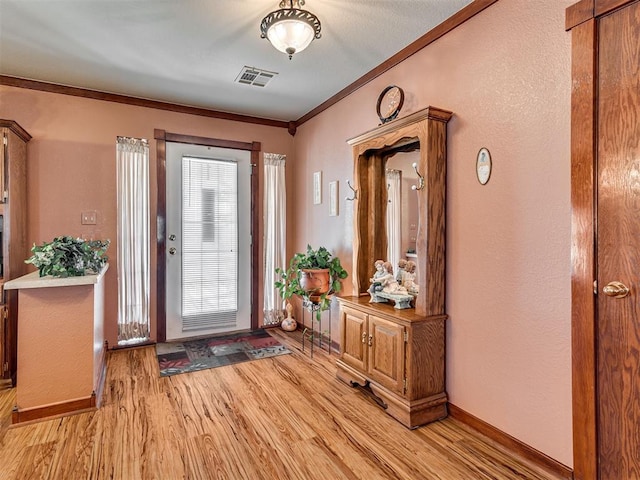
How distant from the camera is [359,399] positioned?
2.66m

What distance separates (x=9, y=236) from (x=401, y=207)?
10.4 feet

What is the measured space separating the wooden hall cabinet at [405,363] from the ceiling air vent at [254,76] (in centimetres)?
223

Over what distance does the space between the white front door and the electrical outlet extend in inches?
27.3

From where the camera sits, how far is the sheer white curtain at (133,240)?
3717mm

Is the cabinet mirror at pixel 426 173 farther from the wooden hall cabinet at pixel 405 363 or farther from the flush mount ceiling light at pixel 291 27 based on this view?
the flush mount ceiling light at pixel 291 27

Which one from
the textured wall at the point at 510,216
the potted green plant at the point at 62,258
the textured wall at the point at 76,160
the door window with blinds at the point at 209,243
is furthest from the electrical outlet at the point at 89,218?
the textured wall at the point at 510,216

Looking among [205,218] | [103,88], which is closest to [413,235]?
[205,218]

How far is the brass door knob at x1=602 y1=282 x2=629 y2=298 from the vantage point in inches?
61.5

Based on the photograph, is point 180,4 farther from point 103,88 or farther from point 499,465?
point 499,465

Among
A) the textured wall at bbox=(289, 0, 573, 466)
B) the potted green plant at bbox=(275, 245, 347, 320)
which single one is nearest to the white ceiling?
the textured wall at bbox=(289, 0, 573, 466)

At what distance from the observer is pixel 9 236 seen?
2918 mm

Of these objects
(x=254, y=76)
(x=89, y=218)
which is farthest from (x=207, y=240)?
(x=254, y=76)

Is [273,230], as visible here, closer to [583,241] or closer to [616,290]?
[583,241]

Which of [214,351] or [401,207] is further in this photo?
[214,351]
